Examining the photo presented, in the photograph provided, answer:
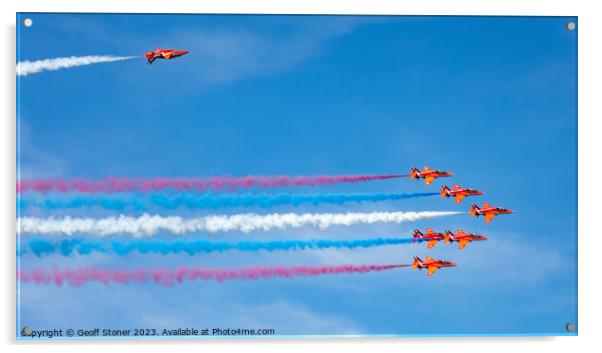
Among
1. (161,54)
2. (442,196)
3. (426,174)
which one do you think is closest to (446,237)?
(442,196)

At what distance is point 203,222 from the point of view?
12.9 m

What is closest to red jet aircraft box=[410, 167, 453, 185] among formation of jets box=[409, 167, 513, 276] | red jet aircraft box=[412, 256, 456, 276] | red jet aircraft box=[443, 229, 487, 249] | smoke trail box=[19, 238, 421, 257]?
formation of jets box=[409, 167, 513, 276]

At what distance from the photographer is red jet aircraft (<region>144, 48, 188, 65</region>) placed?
1304 cm

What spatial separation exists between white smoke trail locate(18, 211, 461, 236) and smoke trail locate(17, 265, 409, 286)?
0.55 meters

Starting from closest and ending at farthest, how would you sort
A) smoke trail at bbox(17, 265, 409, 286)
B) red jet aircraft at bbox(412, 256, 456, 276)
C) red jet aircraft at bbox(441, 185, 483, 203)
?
smoke trail at bbox(17, 265, 409, 286), red jet aircraft at bbox(412, 256, 456, 276), red jet aircraft at bbox(441, 185, 483, 203)

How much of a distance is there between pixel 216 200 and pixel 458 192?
348cm

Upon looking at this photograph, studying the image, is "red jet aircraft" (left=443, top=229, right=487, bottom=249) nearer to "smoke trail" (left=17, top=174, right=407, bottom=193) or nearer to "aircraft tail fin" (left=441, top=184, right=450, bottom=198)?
"aircraft tail fin" (left=441, top=184, right=450, bottom=198)

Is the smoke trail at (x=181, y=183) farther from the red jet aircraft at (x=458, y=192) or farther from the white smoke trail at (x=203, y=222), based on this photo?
the red jet aircraft at (x=458, y=192)

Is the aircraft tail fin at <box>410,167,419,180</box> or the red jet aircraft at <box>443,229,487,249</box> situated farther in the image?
the red jet aircraft at <box>443,229,487,249</box>

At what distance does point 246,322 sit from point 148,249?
1729mm

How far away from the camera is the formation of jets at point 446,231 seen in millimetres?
13062

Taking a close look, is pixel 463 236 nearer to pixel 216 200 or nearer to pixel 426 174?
pixel 426 174

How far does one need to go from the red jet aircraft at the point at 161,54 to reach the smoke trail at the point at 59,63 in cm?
24
